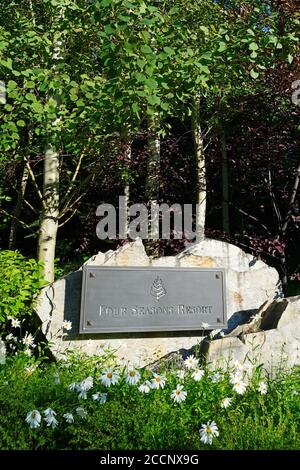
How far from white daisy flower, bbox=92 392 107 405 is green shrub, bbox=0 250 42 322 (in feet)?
6.46

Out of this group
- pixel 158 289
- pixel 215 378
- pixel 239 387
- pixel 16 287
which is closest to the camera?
pixel 239 387

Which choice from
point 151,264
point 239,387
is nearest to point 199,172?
point 151,264

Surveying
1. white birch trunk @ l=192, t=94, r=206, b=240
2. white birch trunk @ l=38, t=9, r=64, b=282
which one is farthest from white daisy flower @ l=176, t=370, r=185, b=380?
white birch trunk @ l=192, t=94, r=206, b=240

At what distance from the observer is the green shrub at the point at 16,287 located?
4.14m

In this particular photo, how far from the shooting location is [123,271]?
169 inches

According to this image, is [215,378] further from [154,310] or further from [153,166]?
[153,166]

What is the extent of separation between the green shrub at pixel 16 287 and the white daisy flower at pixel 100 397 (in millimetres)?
1968

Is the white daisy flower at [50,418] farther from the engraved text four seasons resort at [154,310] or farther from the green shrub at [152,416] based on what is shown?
the engraved text four seasons resort at [154,310]

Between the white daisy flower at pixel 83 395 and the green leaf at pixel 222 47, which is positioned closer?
the white daisy flower at pixel 83 395

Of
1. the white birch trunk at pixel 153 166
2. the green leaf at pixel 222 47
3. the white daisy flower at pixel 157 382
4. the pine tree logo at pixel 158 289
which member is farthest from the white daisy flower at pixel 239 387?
the white birch trunk at pixel 153 166

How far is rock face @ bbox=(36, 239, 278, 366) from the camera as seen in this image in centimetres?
416

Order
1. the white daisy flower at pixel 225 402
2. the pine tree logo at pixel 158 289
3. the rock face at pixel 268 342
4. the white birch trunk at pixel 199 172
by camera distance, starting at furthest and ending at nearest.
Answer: the white birch trunk at pixel 199 172 → the pine tree logo at pixel 158 289 → the rock face at pixel 268 342 → the white daisy flower at pixel 225 402

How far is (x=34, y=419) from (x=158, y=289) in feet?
7.79

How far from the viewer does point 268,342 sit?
3670mm
